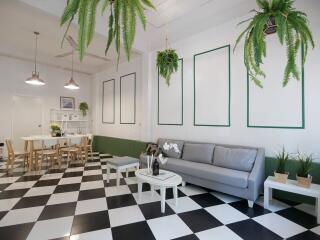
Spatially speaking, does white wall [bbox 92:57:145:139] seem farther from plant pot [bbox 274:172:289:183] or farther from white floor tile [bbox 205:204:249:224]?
plant pot [bbox 274:172:289:183]

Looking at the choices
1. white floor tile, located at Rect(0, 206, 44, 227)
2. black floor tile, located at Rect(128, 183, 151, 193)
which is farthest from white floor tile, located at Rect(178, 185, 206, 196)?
white floor tile, located at Rect(0, 206, 44, 227)

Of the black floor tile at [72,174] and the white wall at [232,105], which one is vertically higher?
the white wall at [232,105]

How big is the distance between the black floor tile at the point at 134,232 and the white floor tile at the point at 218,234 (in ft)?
1.84

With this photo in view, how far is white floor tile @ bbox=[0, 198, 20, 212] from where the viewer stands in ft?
8.69

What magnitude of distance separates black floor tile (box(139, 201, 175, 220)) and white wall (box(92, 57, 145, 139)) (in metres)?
2.87

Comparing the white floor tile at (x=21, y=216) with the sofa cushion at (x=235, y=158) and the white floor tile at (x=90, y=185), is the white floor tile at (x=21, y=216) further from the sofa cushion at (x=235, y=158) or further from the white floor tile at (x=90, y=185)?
the sofa cushion at (x=235, y=158)

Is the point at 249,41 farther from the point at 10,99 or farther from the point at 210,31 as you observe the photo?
the point at 10,99

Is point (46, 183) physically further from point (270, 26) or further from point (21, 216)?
point (270, 26)

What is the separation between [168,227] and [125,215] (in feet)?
2.04

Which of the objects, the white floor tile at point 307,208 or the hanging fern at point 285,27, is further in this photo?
the white floor tile at point 307,208

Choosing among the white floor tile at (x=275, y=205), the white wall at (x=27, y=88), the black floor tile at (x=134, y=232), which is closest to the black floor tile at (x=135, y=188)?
the black floor tile at (x=134, y=232)

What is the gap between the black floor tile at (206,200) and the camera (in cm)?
283

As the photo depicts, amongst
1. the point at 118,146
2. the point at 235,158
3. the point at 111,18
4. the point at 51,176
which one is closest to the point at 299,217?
the point at 235,158

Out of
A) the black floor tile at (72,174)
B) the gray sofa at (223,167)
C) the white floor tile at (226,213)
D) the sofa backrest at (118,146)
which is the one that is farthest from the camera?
the sofa backrest at (118,146)
